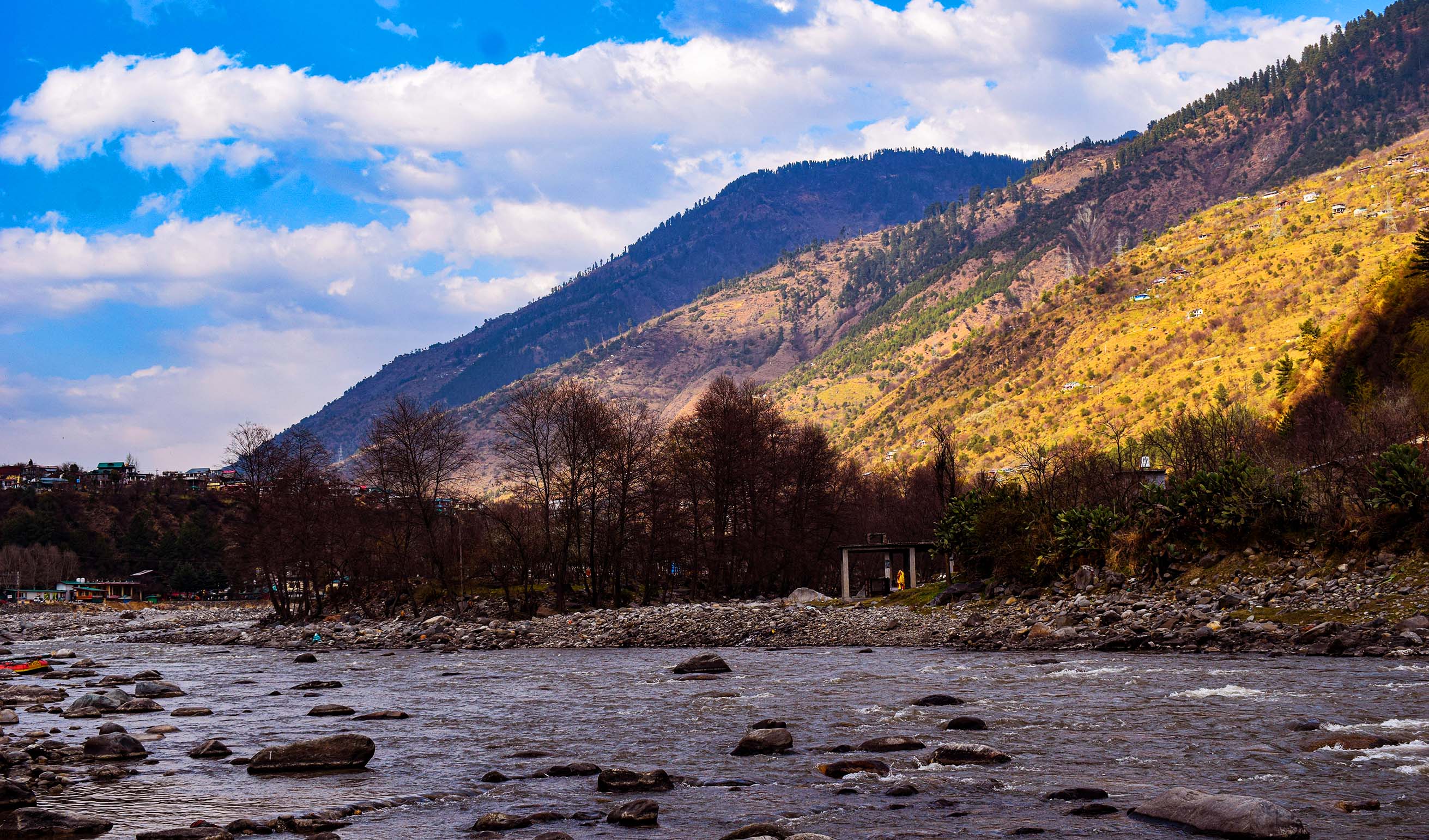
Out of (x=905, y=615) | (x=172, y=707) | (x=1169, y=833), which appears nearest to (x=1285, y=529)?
(x=905, y=615)

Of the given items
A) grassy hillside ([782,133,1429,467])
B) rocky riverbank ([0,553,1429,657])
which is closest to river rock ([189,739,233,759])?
rocky riverbank ([0,553,1429,657])

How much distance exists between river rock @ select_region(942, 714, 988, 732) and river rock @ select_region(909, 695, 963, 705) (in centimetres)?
292

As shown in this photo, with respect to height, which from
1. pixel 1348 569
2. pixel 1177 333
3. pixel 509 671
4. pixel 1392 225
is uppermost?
pixel 1392 225

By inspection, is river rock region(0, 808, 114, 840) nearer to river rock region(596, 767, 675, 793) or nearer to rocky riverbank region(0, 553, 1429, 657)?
river rock region(596, 767, 675, 793)

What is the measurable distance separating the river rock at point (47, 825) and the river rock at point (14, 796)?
30.2 inches

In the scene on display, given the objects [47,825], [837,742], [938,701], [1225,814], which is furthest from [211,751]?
[1225,814]

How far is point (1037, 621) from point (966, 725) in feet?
68.5

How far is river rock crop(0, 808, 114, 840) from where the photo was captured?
12039 millimetres

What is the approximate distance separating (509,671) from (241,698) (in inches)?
356

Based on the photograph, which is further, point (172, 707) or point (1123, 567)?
point (1123, 567)

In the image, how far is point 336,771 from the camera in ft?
54.9

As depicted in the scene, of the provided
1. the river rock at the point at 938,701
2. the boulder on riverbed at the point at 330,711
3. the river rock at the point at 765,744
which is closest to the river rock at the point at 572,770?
the river rock at the point at 765,744

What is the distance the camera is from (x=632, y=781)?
14.7m

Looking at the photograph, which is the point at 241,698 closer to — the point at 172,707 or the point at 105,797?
the point at 172,707
